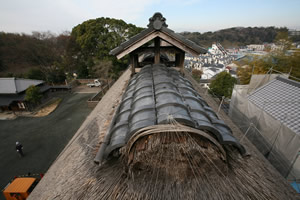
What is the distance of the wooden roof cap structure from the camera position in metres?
3.70

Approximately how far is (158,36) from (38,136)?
13.0 m

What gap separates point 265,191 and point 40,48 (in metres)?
31.9

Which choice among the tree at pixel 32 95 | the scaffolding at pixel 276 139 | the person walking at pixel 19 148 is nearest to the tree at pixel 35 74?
the tree at pixel 32 95

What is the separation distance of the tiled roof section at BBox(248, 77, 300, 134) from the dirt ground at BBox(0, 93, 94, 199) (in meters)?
13.0

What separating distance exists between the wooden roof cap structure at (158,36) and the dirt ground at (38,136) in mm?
9166

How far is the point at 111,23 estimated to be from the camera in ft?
67.6

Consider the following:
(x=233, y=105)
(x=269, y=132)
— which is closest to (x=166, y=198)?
(x=269, y=132)

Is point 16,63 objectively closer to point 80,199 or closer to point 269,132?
point 80,199

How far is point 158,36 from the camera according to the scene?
3906mm

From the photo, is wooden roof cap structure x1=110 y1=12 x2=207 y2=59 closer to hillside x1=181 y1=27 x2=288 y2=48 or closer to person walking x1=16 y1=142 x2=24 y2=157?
person walking x1=16 y1=142 x2=24 y2=157

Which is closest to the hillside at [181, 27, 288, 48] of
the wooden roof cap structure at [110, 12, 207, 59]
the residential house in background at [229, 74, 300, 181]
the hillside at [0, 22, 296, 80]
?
the hillside at [0, 22, 296, 80]

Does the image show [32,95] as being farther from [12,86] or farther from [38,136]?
[38,136]

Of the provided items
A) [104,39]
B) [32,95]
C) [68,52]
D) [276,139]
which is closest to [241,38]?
[104,39]

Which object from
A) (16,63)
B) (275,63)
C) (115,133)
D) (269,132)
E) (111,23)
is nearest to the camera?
(115,133)
